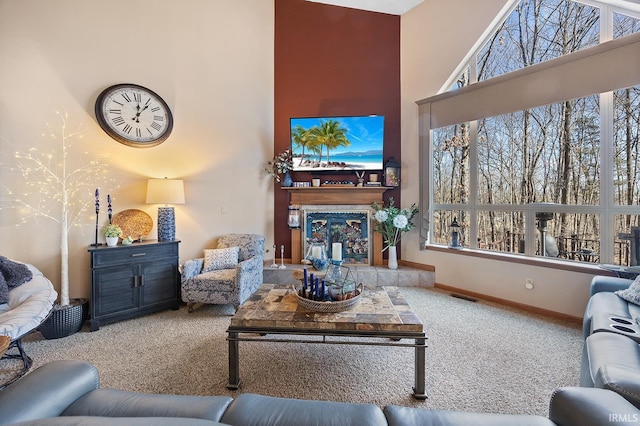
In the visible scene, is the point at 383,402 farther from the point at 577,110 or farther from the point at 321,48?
the point at 321,48

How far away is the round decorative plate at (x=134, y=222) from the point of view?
3.56 metres

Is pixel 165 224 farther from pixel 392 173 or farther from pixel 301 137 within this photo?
pixel 392 173

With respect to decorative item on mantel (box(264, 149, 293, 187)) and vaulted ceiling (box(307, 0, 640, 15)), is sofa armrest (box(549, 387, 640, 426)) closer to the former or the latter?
decorative item on mantel (box(264, 149, 293, 187))

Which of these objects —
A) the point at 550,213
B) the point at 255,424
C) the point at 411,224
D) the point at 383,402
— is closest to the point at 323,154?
the point at 411,224

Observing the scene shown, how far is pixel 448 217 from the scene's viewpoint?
436cm

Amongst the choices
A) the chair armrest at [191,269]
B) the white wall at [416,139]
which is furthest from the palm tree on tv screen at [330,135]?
the chair armrest at [191,269]

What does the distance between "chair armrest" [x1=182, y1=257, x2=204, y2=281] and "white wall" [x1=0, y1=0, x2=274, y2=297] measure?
A: 57 cm

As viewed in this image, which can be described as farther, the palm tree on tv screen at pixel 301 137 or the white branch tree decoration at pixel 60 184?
the palm tree on tv screen at pixel 301 137

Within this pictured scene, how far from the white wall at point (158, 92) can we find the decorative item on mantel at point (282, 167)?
0.14 metres

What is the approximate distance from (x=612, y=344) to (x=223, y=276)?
10.8 feet

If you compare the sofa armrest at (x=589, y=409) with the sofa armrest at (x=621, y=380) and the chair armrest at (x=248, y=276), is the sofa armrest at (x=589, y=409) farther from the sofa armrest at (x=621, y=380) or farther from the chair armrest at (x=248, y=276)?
the chair armrest at (x=248, y=276)

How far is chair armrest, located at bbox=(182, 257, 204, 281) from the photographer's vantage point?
3393mm

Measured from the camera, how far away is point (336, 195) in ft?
14.9

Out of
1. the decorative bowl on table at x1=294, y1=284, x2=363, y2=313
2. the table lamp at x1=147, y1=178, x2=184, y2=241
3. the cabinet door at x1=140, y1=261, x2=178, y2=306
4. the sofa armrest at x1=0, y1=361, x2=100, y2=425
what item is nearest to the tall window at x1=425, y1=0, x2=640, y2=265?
the decorative bowl on table at x1=294, y1=284, x2=363, y2=313
